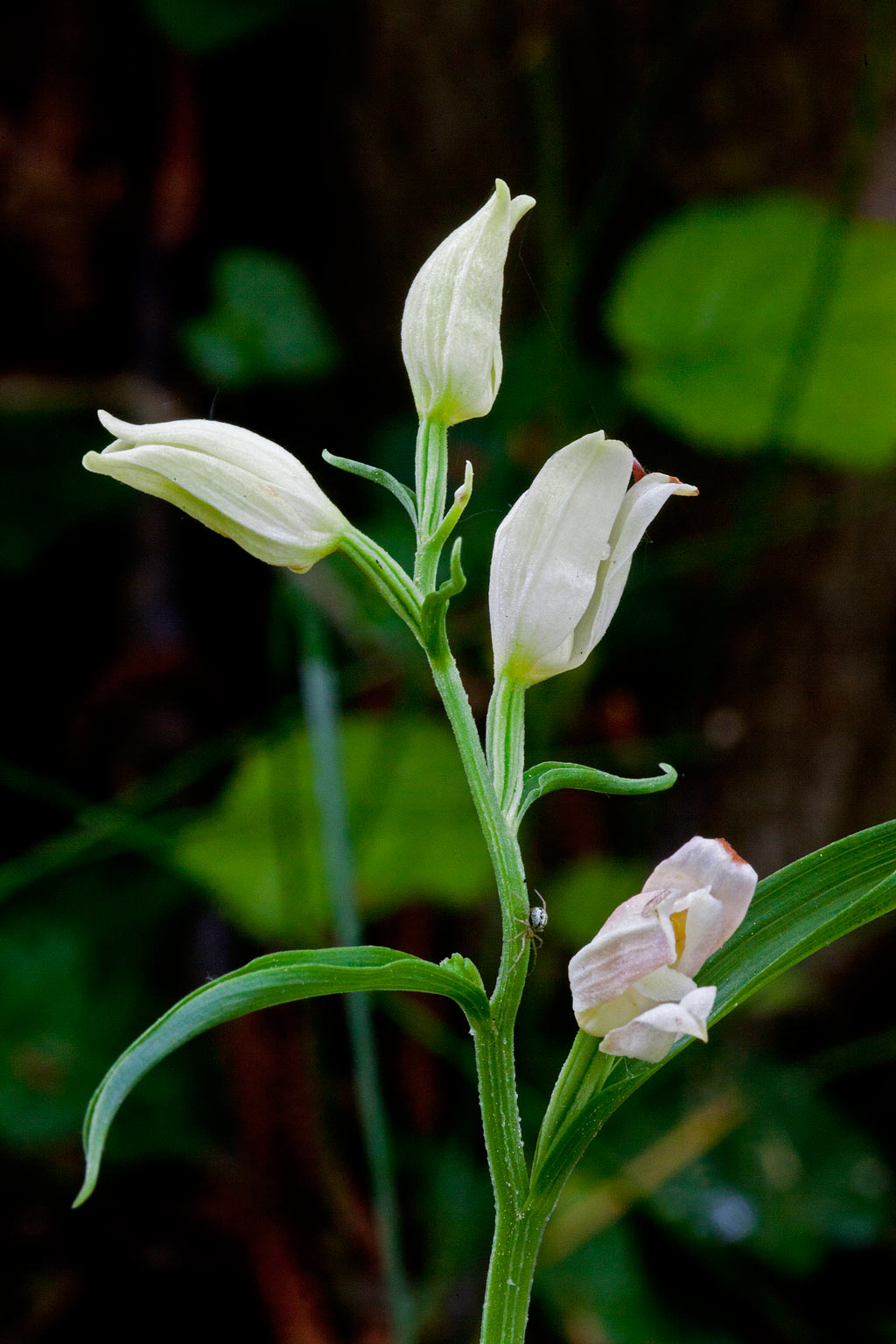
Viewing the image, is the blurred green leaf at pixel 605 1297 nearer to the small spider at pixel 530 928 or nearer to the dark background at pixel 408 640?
the dark background at pixel 408 640

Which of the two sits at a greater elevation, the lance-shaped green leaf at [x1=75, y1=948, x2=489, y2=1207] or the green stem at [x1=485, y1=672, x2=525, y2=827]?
the green stem at [x1=485, y1=672, x2=525, y2=827]

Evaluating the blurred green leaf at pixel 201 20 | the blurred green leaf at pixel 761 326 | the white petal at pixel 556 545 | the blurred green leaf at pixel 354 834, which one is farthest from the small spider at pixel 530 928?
the blurred green leaf at pixel 201 20

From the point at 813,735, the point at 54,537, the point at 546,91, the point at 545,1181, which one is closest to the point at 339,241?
the point at 546,91

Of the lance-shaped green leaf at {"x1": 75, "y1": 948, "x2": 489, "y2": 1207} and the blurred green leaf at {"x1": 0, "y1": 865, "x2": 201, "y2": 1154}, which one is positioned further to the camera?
the blurred green leaf at {"x1": 0, "y1": 865, "x2": 201, "y2": 1154}

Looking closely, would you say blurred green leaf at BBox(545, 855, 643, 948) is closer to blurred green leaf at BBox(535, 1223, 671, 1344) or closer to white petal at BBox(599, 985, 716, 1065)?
blurred green leaf at BBox(535, 1223, 671, 1344)

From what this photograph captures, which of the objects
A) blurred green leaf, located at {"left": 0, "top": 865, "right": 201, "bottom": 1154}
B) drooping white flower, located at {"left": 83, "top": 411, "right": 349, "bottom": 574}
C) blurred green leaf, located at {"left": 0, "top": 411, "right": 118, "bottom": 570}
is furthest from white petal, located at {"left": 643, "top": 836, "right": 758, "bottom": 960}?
blurred green leaf, located at {"left": 0, "top": 411, "right": 118, "bottom": 570}

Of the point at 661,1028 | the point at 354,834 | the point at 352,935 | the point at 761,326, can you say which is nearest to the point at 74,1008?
the point at 354,834
